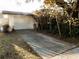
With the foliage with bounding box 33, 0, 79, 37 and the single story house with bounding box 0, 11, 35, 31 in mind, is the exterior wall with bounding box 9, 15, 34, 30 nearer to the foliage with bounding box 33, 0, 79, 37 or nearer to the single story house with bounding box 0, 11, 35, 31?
the single story house with bounding box 0, 11, 35, 31

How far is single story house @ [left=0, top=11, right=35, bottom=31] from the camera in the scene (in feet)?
69.7

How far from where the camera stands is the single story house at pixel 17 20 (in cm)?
2124

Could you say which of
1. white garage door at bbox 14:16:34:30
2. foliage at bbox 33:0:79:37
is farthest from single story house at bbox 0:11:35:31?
foliage at bbox 33:0:79:37

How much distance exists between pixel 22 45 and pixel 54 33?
5.39m

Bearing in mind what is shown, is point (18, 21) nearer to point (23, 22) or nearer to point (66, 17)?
point (23, 22)

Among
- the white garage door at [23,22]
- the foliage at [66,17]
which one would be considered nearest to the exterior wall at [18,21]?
the white garage door at [23,22]

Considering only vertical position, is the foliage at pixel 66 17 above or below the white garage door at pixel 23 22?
above

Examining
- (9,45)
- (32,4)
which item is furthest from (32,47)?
(32,4)

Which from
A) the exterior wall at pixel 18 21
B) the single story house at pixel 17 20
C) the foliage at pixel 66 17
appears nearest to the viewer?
the foliage at pixel 66 17

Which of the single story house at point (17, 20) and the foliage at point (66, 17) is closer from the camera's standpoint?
the foliage at point (66, 17)

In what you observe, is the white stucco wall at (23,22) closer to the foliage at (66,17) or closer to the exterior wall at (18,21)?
the exterior wall at (18,21)

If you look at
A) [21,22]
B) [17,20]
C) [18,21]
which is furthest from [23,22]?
[17,20]

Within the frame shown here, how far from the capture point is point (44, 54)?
447 inches

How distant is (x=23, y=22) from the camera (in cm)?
2319
